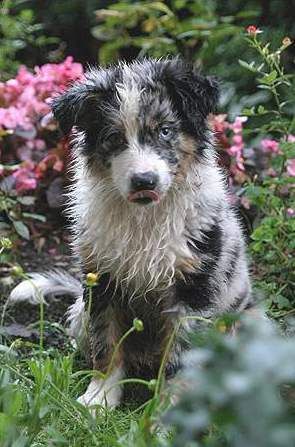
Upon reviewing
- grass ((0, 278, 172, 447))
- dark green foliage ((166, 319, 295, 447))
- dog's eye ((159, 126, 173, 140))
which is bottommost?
grass ((0, 278, 172, 447))

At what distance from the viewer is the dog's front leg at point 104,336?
3818mm

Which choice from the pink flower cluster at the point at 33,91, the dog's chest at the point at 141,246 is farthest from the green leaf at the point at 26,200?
the dog's chest at the point at 141,246

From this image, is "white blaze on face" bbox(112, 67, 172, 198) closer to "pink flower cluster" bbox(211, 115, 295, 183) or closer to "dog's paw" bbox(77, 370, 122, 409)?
"dog's paw" bbox(77, 370, 122, 409)

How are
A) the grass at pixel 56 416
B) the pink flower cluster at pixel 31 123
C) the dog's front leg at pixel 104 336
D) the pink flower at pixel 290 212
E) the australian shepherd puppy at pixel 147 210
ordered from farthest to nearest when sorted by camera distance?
1. the pink flower cluster at pixel 31 123
2. the pink flower at pixel 290 212
3. the dog's front leg at pixel 104 336
4. the australian shepherd puppy at pixel 147 210
5. the grass at pixel 56 416

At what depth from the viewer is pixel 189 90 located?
361 cm

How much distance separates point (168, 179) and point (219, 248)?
1.50 ft

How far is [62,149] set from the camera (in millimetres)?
5598

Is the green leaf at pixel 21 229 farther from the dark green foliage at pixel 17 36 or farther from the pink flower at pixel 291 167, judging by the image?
the dark green foliage at pixel 17 36

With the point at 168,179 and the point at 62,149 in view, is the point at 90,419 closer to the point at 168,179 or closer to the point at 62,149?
the point at 168,179

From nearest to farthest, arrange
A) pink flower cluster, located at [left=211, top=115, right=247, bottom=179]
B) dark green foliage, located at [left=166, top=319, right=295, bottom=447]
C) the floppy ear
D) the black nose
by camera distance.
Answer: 1. dark green foliage, located at [left=166, top=319, right=295, bottom=447]
2. the black nose
3. the floppy ear
4. pink flower cluster, located at [left=211, top=115, right=247, bottom=179]

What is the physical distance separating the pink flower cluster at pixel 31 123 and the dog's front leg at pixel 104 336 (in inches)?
65.2

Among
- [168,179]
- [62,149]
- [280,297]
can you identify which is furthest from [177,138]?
[62,149]

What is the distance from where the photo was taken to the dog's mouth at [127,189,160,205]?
3455 mm

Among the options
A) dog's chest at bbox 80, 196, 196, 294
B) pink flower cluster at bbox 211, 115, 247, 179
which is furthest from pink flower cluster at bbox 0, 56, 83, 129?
dog's chest at bbox 80, 196, 196, 294
